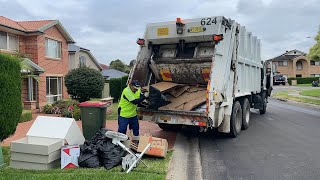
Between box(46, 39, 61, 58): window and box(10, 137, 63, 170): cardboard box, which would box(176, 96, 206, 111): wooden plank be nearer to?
box(10, 137, 63, 170): cardboard box

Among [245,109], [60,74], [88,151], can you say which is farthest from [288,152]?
[60,74]

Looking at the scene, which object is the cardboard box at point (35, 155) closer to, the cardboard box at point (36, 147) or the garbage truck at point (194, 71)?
the cardboard box at point (36, 147)

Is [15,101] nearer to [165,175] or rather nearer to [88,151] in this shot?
[88,151]

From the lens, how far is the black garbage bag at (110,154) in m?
5.78

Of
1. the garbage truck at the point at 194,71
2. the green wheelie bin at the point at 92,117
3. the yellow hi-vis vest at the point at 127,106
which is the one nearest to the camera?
the yellow hi-vis vest at the point at 127,106

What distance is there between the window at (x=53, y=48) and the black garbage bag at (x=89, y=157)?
1594 centimetres

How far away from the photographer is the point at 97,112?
765 cm

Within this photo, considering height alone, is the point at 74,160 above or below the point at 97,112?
below

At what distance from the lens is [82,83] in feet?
61.6

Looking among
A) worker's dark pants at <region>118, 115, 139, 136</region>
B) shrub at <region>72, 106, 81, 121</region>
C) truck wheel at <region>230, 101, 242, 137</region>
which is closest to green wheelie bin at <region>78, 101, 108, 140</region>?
worker's dark pants at <region>118, 115, 139, 136</region>

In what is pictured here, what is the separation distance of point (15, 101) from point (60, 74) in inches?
637

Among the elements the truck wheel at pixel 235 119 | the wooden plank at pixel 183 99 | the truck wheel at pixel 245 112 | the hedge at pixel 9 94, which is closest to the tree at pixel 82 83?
the truck wheel at pixel 245 112

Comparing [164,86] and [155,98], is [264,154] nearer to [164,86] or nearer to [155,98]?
[155,98]

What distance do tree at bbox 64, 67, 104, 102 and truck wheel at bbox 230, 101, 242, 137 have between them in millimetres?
11364
